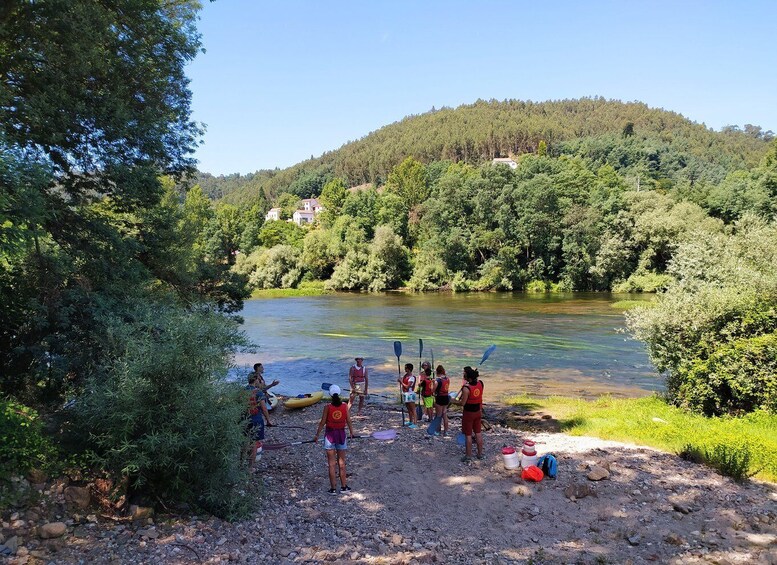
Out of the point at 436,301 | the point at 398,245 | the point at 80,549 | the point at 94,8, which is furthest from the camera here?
the point at 398,245

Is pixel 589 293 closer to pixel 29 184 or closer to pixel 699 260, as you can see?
pixel 699 260

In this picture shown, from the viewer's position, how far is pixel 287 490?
891cm

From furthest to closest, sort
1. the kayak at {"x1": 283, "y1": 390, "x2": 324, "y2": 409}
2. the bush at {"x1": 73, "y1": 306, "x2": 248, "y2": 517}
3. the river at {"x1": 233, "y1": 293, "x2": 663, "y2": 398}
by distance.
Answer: the river at {"x1": 233, "y1": 293, "x2": 663, "y2": 398} → the kayak at {"x1": 283, "y1": 390, "x2": 324, "y2": 409} → the bush at {"x1": 73, "y1": 306, "x2": 248, "y2": 517}

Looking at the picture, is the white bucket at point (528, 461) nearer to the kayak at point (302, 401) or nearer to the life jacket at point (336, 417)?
the life jacket at point (336, 417)

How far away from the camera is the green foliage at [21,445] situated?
640 centimetres

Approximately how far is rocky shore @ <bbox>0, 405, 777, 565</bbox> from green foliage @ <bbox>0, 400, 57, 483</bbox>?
374mm

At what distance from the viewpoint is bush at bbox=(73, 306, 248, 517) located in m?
6.76

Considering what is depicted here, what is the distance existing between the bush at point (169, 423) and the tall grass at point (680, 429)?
8.73 m

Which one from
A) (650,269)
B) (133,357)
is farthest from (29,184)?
(650,269)

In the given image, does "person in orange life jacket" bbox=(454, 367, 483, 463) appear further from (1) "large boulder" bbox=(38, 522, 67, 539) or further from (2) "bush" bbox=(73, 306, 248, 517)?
(1) "large boulder" bbox=(38, 522, 67, 539)

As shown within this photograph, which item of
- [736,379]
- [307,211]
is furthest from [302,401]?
[307,211]

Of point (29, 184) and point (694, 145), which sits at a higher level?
point (694, 145)

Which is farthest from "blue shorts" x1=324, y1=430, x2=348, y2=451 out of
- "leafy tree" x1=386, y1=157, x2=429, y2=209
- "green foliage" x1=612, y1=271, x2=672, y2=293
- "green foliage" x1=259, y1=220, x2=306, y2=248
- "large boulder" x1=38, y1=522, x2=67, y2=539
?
"leafy tree" x1=386, y1=157, x2=429, y2=209

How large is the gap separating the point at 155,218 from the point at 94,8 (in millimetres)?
5187
